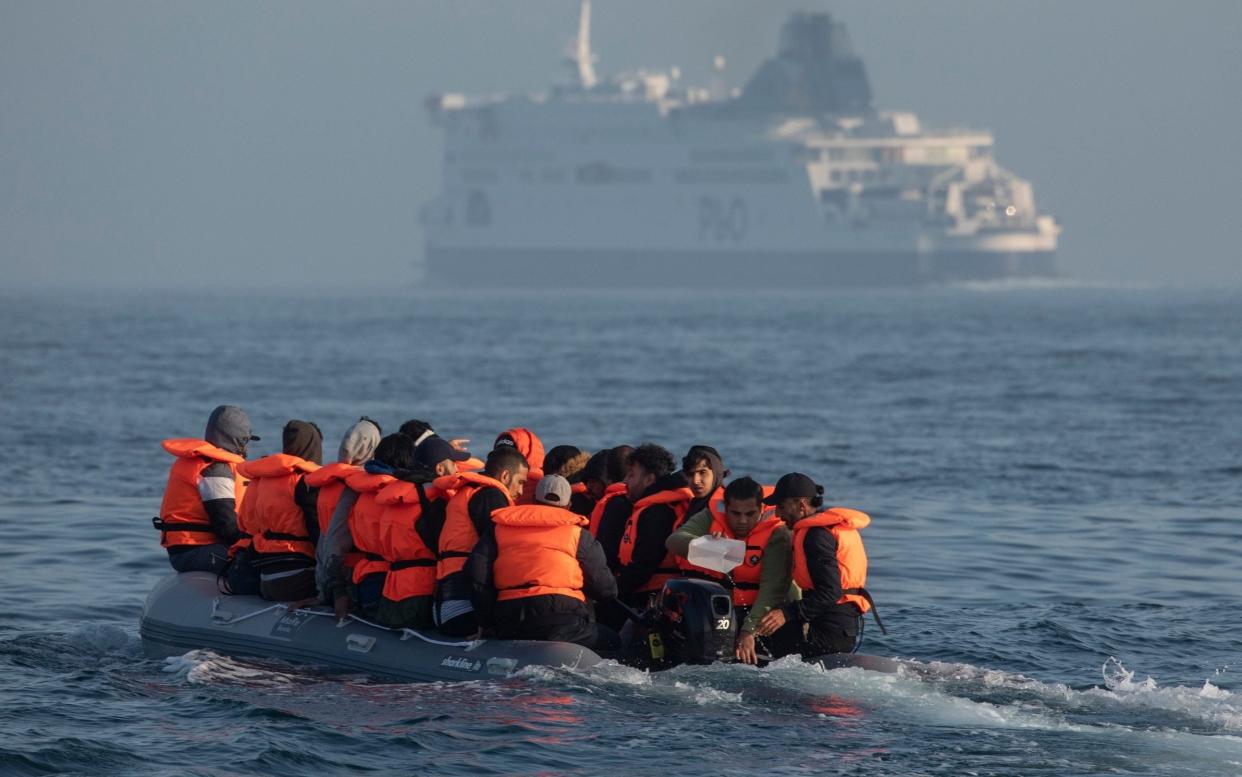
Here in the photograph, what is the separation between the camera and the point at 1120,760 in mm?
9305

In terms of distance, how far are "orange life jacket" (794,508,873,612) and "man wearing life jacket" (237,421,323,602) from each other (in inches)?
130

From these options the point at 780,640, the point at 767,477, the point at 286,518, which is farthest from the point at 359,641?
the point at 767,477

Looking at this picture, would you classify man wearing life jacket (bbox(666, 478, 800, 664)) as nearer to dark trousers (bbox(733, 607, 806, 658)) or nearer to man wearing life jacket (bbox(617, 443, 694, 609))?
dark trousers (bbox(733, 607, 806, 658))

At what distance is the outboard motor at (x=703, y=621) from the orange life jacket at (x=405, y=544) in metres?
1.54

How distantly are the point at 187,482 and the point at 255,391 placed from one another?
25.0 m

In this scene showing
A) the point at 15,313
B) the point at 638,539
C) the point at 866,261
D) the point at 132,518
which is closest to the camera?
the point at 638,539

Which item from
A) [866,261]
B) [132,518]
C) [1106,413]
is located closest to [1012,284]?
[866,261]

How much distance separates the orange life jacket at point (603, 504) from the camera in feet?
37.8

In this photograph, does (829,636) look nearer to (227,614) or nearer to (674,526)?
(674,526)

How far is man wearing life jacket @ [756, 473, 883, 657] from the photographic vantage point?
1045 centimetres

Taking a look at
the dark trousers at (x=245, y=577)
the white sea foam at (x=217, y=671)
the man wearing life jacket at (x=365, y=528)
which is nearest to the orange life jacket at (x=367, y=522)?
the man wearing life jacket at (x=365, y=528)

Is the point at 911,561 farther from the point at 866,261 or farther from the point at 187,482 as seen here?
the point at 866,261

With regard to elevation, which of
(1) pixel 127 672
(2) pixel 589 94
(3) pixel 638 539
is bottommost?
(1) pixel 127 672

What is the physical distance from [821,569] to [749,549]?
0.54 metres
